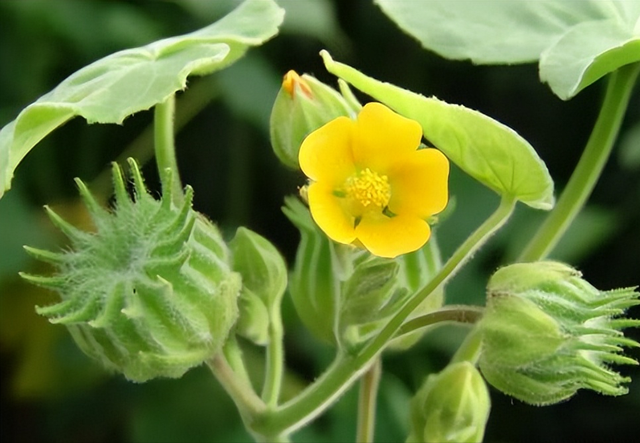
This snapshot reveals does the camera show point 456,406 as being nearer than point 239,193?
Yes

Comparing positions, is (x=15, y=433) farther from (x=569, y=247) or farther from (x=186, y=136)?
(x=569, y=247)

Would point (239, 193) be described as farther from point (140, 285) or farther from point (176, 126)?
point (140, 285)

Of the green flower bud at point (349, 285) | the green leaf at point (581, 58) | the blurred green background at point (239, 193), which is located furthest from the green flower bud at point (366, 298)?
the blurred green background at point (239, 193)

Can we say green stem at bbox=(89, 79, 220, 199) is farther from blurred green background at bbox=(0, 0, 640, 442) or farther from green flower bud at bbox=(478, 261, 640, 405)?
green flower bud at bbox=(478, 261, 640, 405)

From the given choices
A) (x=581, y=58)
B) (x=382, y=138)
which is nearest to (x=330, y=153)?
(x=382, y=138)

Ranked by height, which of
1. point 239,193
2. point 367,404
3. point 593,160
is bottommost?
point 239,193

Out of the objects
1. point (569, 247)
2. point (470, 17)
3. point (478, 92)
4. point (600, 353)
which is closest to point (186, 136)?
point (478, 92)

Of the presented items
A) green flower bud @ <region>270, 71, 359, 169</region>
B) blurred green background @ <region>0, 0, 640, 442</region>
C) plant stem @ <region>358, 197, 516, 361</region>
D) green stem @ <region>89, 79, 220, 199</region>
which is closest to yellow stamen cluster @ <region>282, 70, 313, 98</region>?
green flower bud @ <region>270, 71, 359, 169</region>

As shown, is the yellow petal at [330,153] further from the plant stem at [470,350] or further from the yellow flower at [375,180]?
the plant stem at [470,350]
